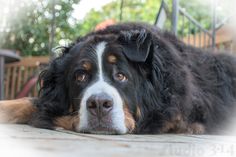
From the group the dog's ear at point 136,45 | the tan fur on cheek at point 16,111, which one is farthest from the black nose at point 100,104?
the tan fur on cheek at point 16,111

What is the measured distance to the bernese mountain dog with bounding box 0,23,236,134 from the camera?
3436 mm

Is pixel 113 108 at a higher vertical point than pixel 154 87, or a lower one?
lower

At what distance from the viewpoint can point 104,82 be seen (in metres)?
3.48

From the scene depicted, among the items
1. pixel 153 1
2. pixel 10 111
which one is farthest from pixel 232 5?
pixel 153 1

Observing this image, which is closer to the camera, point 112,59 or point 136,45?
point 112,59

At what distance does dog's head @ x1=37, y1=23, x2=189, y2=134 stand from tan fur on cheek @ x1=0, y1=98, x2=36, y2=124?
0.37ft

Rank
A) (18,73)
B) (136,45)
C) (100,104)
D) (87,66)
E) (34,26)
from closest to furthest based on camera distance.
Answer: (100,104), (87,66), (136,45), (34,26), (18,73)

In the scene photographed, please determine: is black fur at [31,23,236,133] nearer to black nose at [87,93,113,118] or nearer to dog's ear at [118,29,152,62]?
dog's ear at [118,29,152,62]

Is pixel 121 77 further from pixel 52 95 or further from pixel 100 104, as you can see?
pixel 52 95

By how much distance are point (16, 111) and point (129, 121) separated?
1006 millimetres

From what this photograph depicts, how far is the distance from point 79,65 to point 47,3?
8.87 ft

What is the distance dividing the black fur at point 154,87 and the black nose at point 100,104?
0.28 meters

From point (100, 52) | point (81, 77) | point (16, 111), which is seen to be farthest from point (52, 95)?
point (100, 52)

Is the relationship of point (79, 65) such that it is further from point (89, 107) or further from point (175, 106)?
point (175, 106)
